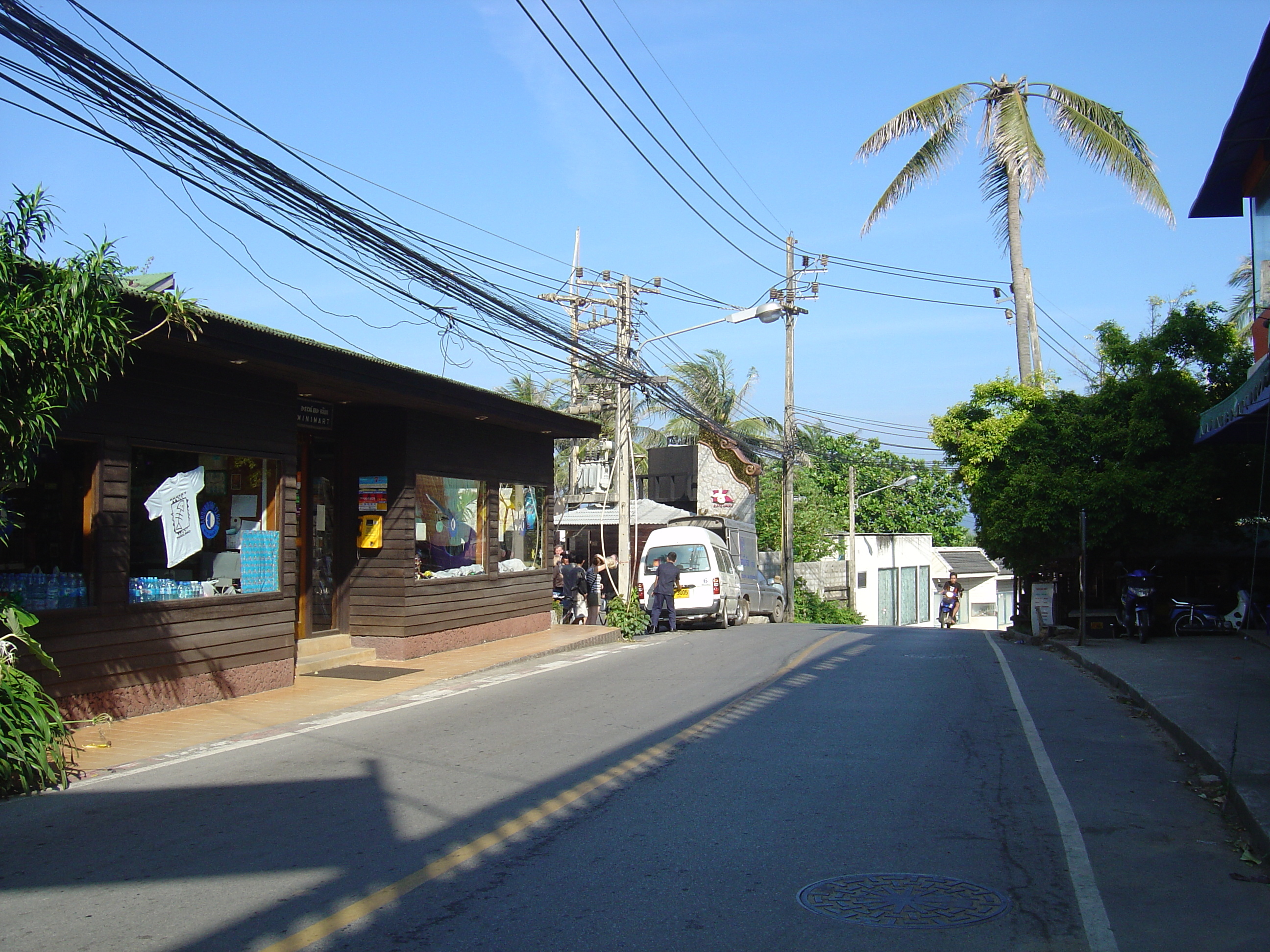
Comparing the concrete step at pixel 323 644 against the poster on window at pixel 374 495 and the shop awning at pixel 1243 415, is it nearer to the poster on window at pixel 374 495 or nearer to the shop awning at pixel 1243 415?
the poster on window at pixel 374 495

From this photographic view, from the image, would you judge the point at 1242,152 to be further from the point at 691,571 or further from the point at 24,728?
the point at 24,728

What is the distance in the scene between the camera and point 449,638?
17.1 m

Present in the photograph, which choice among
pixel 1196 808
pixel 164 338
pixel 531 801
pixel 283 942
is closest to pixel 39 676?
pixel 164 338

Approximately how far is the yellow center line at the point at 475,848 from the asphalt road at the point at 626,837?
0.09 ft

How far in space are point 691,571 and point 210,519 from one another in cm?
1352

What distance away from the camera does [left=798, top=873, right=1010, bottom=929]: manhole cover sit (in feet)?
16.5

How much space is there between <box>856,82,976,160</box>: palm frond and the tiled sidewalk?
14.0m

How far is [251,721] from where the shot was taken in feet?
35.4

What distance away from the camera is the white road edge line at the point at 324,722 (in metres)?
8.44

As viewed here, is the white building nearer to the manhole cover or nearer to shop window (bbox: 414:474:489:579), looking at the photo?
shop window (bbox: 414:474:489:579)

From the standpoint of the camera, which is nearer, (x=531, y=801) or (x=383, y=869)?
(x=383, y=869)

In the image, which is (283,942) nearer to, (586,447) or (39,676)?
(39,676)

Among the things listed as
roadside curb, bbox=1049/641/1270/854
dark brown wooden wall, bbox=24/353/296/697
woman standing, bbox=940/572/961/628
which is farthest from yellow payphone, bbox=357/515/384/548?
woman standing, bbox=940/572/961/628

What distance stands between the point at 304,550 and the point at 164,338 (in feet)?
18.4
